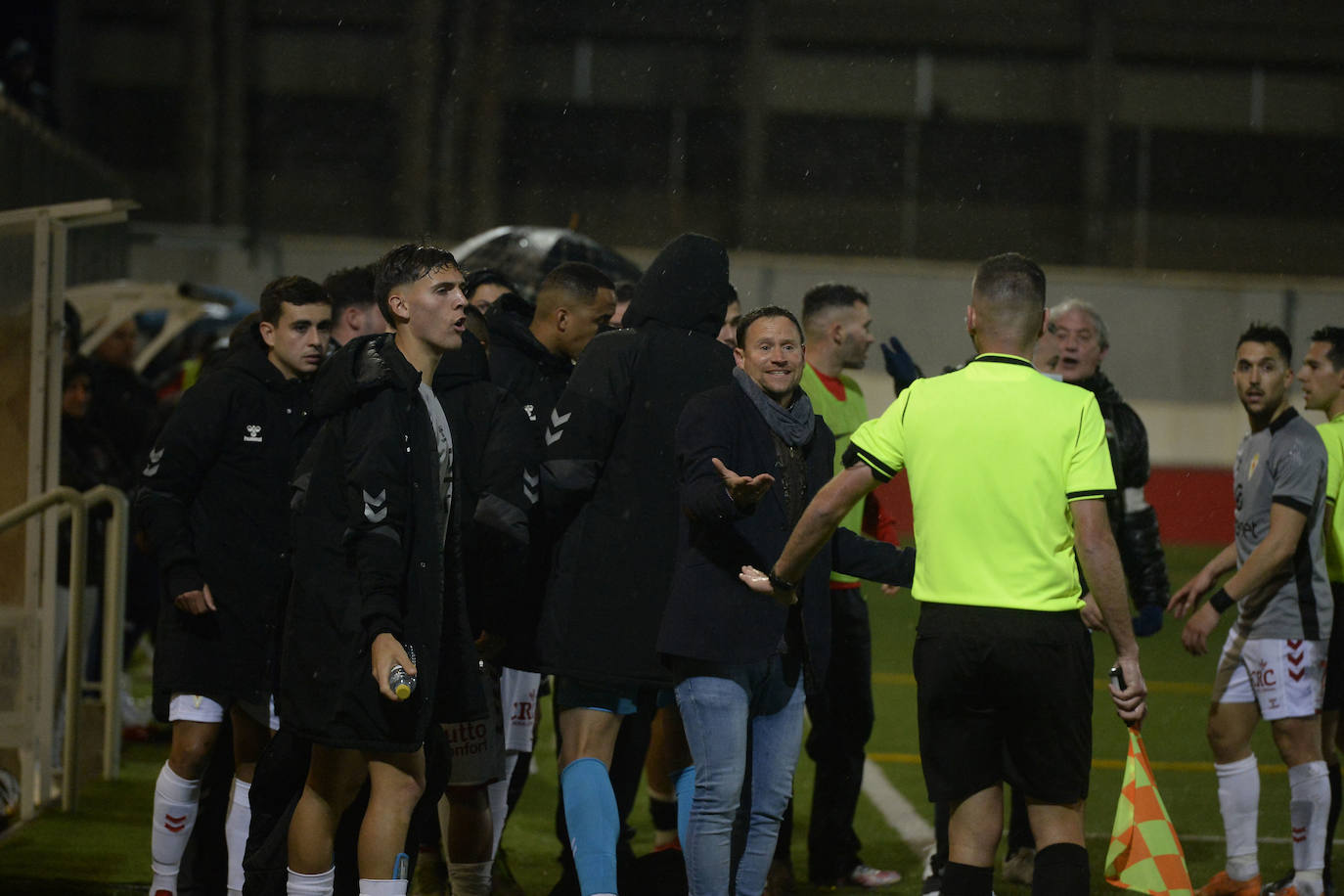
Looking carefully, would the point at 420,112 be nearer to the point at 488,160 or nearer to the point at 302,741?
the point at 488,160

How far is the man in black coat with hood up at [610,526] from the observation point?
4.66 meters

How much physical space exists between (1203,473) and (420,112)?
524 inches


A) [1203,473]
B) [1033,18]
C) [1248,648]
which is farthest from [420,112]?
[1248,648]

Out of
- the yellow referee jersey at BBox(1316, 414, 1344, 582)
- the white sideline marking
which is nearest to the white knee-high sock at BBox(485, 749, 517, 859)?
the white sideline marking

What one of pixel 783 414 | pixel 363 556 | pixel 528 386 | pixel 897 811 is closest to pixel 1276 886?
pixel 897 811

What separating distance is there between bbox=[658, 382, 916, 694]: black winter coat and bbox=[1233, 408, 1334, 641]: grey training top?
1612 mm

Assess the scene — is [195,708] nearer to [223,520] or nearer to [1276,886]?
[223,520]

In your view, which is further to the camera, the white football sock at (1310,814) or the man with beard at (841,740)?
the man with beard at (841,740)

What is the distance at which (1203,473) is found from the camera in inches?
956

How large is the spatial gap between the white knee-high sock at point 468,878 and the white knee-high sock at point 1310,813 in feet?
8.75

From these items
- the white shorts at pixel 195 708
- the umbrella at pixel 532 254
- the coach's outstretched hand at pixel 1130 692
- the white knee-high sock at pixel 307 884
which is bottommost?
the white knee-high sock at pixel 307 884

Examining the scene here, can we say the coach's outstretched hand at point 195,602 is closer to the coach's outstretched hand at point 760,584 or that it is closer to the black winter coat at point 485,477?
the black winter coat at point 485,477

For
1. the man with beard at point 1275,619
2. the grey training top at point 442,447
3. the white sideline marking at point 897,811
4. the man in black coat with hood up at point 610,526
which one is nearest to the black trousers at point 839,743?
the white sideline marking at point 897,811

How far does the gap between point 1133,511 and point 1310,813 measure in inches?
46.7
